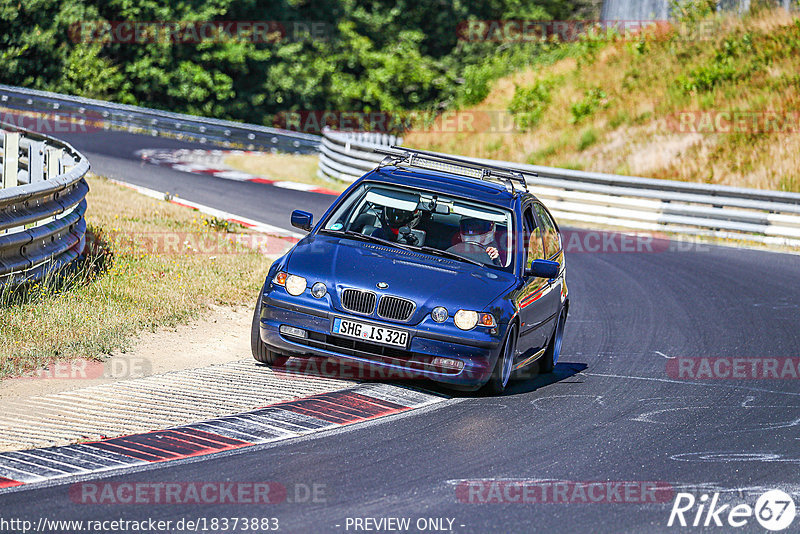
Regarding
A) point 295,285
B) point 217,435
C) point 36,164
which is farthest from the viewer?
point 36,164

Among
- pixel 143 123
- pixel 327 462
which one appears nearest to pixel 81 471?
pixel 327 462

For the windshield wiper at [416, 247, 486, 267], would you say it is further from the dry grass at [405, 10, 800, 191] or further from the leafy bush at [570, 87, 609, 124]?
the leafy bush at [570, 87, 609, 124]

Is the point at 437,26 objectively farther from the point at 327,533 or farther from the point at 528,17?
the point at 327,533

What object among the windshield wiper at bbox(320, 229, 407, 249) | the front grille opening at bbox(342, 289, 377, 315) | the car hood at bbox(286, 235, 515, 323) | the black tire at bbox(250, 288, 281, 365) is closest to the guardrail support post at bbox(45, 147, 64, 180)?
the windshield wiper at bbox(320, 229, 407, 249)

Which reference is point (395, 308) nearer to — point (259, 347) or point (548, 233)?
point (259, 347)

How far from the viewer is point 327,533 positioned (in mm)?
5473

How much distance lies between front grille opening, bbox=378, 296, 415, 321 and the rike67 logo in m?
2.57

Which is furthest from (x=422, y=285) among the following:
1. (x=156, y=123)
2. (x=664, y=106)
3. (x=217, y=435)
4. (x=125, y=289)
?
(x=156, y=123)

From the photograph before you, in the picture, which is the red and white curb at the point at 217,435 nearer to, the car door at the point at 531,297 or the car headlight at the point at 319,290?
the car headlight at the point at 319,290

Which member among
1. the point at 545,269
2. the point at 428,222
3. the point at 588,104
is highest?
the point at 588,104

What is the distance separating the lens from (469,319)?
8.38m

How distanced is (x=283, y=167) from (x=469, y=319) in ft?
74.6

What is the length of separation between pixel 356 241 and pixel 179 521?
4.15 m

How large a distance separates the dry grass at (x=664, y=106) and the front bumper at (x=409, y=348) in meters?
19.1
